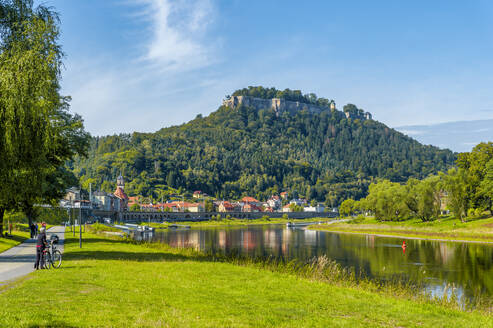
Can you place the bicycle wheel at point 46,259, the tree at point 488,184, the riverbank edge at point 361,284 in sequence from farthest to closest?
the tree at point 488,184, the bicycle wheel at point 46,259, the riverbank edge at point 361,284

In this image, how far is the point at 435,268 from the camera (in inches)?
1347

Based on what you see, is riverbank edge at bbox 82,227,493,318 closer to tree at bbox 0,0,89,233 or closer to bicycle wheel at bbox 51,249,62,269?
bicycle wheel at bbox 51,249,62,269

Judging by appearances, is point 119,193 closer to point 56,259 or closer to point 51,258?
point 56,259

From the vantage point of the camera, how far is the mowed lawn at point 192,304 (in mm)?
10391

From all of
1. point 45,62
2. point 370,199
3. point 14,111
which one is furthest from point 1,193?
point 370,199

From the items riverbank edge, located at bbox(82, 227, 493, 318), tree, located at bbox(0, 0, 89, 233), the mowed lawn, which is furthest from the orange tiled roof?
the mowed lawn

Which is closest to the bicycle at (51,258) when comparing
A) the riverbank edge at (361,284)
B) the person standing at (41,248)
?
the person standing at (41,248)

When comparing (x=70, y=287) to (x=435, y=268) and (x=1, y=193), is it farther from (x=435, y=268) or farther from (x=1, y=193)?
(x=435, y=268)

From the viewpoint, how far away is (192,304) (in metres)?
12.6

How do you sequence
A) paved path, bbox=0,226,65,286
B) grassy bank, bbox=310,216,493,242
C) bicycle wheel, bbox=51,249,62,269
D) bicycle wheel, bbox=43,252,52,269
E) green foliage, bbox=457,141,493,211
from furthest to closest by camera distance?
green foliage, bbox=457,141,493,211 < grassy bank, bbox=310,216,493,242 < bicycle wheel, bbox=51,249,62,269 < bicycle wheel, bbox=43,252,52,269 < paved path, bbox=0,226,65,286

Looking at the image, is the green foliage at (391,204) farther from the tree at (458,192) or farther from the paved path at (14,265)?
the paved path at (14,265)

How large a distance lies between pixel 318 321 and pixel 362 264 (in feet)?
88.9

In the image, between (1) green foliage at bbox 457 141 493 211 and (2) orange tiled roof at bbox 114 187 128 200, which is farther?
(2) orange tiled roof at bbox 114 187 128 200

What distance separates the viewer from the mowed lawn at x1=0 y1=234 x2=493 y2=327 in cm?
1039
